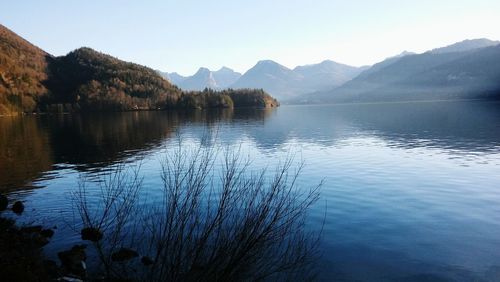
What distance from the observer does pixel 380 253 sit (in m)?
22.0

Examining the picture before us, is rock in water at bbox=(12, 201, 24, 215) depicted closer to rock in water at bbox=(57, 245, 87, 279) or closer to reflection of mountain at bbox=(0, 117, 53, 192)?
reflection of mountain at bbox=(0, 117, 53, 192)

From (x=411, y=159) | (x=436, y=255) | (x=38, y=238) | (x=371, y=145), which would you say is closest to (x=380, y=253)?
(x=436, y=255)

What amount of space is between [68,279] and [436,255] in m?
20.0

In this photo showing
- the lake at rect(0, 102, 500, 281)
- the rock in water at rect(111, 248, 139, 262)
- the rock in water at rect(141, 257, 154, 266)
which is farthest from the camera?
the lake at rect(0, 102, 500, 281)

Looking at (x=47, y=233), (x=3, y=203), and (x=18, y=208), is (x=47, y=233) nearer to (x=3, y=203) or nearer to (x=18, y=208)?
(x=18, y=208)

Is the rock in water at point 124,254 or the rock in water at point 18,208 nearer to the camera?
the rock in water at point 124,254

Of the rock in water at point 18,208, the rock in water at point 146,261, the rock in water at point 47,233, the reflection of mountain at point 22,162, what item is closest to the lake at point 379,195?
the reflection of mountain at point 22,162

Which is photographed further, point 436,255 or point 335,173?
point 335,173

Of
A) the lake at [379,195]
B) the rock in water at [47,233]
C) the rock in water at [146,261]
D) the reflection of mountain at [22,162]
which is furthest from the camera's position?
the reflection of mountain at [22,162]

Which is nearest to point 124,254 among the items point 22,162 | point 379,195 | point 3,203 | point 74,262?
point 74,262

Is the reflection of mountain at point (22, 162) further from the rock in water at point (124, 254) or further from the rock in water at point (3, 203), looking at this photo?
the rock in water at point (124, 254)

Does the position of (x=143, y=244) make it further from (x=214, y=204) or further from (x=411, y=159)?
(x=411, y=159)

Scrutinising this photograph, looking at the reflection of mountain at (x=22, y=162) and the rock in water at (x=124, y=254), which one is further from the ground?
the rock in water at (x=124, y=254)

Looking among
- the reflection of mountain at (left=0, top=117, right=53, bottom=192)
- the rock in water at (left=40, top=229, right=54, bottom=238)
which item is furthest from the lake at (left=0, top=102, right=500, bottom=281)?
the rock in water at (left=40, top=229, right=54, bottom=238)
